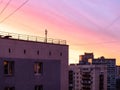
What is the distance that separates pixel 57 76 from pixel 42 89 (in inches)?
105

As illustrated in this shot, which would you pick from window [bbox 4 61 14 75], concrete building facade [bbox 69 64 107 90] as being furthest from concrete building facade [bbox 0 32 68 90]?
concrete building facade [bbox 69 64 107 90]

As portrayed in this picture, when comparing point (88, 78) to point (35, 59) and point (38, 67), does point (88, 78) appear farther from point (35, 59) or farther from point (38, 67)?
point (35, 59)

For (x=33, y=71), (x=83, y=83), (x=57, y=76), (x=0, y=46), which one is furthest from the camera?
(x=83, y=83)

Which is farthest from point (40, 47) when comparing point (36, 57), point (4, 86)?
point (4, 86)

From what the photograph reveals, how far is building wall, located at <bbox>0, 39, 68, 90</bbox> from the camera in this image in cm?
2931

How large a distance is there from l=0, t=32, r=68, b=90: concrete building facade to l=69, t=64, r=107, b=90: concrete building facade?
6105 inches

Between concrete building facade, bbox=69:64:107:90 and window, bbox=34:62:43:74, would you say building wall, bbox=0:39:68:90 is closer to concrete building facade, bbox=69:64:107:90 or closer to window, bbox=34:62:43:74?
window, bbox=34:62:43:74

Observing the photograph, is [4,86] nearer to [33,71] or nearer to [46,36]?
[33,71]

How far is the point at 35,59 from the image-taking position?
32.1 m

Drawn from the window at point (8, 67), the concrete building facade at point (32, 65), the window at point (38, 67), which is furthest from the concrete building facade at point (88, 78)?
the window at point (8, 67)

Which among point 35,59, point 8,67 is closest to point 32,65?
point 35,59

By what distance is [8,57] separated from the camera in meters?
29.0

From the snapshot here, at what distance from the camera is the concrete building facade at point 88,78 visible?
7550 inches

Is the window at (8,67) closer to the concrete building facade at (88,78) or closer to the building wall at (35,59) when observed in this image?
the building wall at (35,59)
